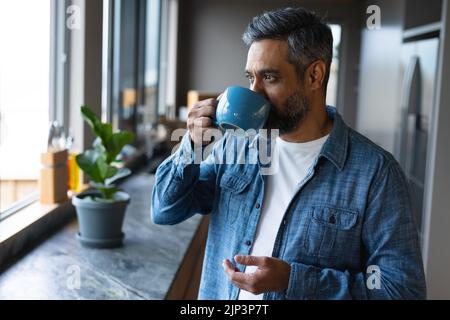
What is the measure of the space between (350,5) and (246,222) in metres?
5.64

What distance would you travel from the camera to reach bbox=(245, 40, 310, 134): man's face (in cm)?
121

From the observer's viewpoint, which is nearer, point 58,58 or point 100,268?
point 100,268

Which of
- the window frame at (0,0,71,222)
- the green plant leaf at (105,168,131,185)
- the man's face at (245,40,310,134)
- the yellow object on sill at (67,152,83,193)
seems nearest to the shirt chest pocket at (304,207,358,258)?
the man's face at (245,40,310,134)

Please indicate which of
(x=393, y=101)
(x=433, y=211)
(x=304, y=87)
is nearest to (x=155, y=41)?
(x=393, y=101)

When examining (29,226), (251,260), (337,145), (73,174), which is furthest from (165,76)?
(251,260)

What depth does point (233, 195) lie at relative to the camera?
134 centimetres

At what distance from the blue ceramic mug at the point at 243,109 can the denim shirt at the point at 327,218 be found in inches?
5.5

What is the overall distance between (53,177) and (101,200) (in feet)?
0.97

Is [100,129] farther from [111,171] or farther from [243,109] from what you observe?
[243,109]

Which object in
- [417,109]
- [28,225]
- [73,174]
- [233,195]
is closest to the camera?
[233,195]

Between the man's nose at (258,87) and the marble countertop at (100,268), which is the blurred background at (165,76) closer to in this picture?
the marble countertop at (100,268)

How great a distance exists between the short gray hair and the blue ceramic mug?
131 millimetres

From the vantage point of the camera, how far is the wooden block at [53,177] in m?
2.08
